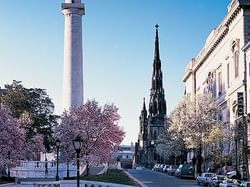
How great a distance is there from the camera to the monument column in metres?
82.8

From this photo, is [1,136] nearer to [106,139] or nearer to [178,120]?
[106,139]

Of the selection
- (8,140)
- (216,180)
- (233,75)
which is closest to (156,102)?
(233,75)

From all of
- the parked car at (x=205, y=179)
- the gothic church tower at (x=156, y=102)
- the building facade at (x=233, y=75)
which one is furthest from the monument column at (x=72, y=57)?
the gothic church tower at (x=156, y=102)

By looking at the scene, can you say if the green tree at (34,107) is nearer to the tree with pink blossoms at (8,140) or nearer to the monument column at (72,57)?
the monument column at (72,57)

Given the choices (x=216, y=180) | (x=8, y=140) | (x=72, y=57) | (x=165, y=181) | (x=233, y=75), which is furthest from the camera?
(x=72, y=57)

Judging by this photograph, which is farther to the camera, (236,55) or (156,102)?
(156,102)

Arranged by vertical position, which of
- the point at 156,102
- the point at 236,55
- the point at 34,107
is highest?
the point at 156,102

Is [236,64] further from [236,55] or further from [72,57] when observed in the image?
→ [72,57]

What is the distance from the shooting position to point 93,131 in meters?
63.5

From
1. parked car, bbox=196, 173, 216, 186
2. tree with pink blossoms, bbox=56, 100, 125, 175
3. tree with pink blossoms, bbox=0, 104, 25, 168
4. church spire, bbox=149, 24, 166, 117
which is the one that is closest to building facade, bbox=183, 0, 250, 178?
parked car, bbox=196, 173, 216, 186

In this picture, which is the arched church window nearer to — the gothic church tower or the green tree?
the green tree

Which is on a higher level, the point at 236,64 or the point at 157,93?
the point at 157,93

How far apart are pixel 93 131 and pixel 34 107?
174 ft

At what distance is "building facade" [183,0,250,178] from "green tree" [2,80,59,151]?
31311 millimetres
